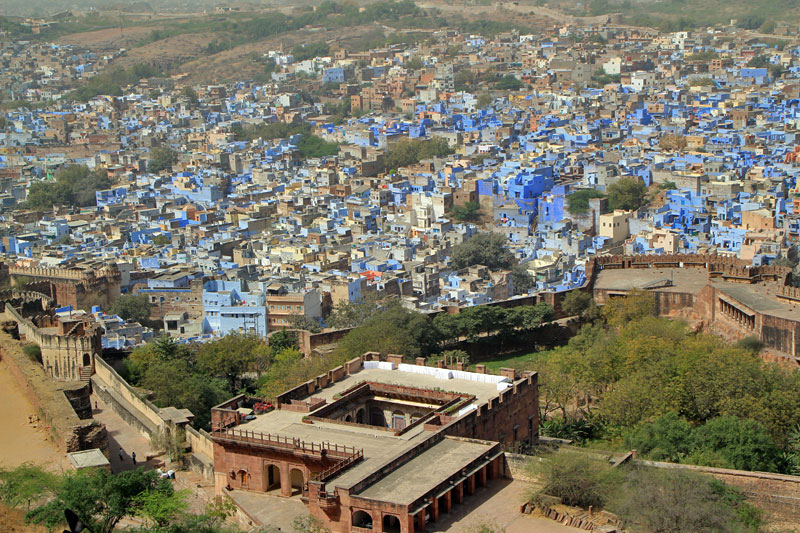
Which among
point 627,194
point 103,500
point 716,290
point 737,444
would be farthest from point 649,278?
point 103,500

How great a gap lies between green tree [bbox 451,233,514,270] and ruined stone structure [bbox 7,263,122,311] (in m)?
9.02

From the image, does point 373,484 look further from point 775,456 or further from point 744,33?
point 744,33

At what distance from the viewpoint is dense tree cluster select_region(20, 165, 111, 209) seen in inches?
1876

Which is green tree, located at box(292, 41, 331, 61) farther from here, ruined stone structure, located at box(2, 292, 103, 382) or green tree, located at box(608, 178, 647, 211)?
ruined stone structure, located at box(2, 292, 103, 382)

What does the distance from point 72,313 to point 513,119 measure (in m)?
32.7

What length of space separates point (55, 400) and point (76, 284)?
A: 1253 centimetres

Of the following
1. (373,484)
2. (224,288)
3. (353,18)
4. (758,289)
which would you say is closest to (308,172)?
(224,288)

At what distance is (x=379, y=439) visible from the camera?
15.8m

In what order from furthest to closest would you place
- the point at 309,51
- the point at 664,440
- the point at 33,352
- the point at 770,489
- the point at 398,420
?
1. the point at 309,51
2. the point at 33,352
3. the point at 398,420
4. the point at 664,440
5. the point at 770,489

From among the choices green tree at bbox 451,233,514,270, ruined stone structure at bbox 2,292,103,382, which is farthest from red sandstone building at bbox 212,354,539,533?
green tree at bbox 451,233,514,270

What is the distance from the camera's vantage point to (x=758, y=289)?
25.6 m

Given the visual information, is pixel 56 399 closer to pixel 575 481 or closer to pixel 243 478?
pixel 243 478

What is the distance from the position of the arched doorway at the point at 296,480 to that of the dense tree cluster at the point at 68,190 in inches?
1351

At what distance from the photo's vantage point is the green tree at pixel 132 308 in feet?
97.8
